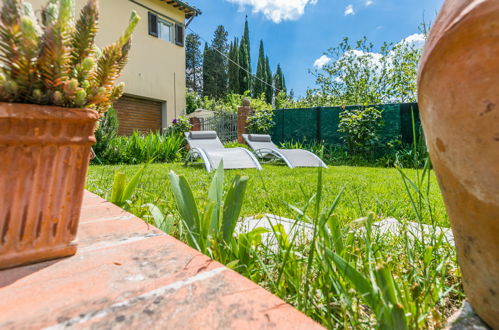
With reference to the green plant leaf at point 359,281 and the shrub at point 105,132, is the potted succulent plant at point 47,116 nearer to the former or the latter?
the green plant leaf at point 359,281

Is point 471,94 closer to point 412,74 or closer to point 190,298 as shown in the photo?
point 190,298

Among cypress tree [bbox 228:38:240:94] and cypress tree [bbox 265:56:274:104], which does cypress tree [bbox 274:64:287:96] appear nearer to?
cypress tree [bbox 265:56:274:104]

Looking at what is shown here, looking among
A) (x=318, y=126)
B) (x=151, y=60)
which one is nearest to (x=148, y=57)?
(x=151, y=60)

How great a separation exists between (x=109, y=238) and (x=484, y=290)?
1.09 metres

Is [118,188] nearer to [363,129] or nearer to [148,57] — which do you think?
[363,129]

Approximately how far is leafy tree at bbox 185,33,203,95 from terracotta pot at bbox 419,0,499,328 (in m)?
35.7

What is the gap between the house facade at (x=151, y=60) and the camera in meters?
11.2

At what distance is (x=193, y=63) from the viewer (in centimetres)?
3516

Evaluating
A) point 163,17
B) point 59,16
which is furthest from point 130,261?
point 163,17

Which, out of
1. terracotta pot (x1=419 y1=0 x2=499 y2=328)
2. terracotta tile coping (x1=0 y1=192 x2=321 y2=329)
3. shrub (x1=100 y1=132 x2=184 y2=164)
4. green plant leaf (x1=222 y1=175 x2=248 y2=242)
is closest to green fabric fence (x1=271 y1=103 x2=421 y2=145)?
shrub (x1=100 y1=132 x2=184 y2=164)

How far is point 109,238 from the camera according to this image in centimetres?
105

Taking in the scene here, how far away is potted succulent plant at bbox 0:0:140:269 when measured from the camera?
712 mm

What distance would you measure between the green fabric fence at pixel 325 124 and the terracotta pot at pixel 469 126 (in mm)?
8311

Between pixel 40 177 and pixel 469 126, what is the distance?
1.01m
